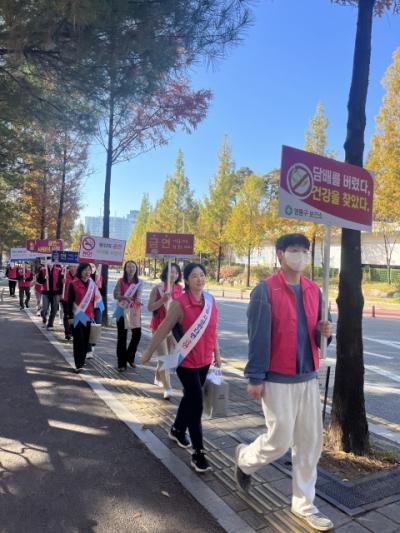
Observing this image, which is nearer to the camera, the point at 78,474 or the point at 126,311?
the point at 78,474

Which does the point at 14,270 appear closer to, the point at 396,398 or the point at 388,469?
the point at 396,398

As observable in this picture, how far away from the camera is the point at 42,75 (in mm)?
6172

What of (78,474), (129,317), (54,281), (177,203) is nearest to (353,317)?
(78,474)

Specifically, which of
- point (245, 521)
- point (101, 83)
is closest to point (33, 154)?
point (101, 83)

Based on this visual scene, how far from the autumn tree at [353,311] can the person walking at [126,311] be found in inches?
149

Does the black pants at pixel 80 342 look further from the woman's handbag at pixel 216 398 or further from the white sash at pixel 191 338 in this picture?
the woman's handbag at pixel 216 398

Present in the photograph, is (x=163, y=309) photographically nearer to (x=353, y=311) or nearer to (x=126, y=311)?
(x=126, y=311)

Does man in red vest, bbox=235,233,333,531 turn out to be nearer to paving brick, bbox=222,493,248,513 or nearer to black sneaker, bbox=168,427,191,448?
paving brick, bbox=222,493,248,513

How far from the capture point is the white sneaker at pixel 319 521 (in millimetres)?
2781

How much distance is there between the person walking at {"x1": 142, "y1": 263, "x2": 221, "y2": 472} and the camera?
3.80 metres

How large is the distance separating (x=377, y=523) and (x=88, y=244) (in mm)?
8099

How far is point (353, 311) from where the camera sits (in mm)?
4102

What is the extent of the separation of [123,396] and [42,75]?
4.66 m

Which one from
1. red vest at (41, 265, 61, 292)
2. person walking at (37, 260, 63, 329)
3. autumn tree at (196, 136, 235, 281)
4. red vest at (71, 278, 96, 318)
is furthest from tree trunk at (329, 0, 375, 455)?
autumn tree at (196, 136, 235, 281)
